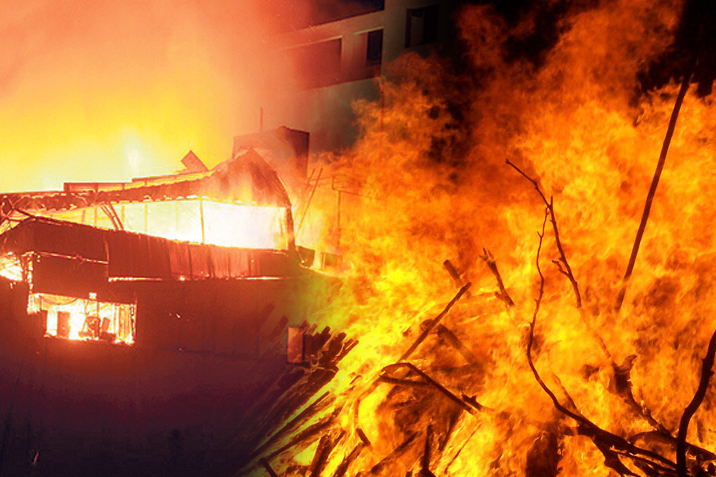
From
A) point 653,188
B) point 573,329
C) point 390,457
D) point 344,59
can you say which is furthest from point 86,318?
point 344,59

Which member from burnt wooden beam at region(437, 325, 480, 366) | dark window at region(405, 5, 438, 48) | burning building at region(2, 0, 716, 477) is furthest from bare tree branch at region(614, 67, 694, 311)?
dark window at region(405, 5, 438, 48)

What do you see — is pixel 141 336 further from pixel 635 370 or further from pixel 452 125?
pixel 635 370

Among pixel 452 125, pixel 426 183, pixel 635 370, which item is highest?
pixel 452 125

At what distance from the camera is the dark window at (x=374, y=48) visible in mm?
24123

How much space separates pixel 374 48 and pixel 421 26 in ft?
9.91

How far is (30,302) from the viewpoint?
1490 cm

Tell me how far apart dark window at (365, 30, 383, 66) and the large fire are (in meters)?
11.7

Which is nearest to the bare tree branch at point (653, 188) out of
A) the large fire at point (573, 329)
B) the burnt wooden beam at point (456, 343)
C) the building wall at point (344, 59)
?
the large fire at point (573, 329)

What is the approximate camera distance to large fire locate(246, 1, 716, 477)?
655 cm

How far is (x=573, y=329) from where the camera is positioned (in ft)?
23.6

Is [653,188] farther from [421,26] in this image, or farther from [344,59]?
[344,59]

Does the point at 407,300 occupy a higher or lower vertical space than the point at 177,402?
higher

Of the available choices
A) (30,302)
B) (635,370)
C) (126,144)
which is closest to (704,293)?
(635,370)

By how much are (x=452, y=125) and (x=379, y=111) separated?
4.90 m
